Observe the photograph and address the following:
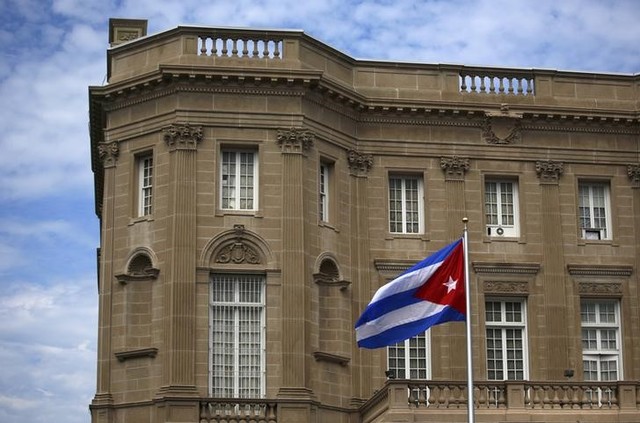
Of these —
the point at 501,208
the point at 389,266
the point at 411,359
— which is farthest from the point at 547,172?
the point at 411,359

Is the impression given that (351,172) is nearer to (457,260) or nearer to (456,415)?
(456,415)

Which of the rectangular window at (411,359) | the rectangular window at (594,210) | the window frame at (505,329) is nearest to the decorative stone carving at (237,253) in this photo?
the rectangular window at (411,359)

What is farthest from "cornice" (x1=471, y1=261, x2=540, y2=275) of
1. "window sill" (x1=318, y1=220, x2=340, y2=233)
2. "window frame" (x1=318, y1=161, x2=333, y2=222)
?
"window frame" (x1=318, y1=161, x2=333, y2=222)

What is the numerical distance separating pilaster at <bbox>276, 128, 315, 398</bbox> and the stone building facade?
0.07 m

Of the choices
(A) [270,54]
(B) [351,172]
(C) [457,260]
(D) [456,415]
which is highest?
(A) [270,54]

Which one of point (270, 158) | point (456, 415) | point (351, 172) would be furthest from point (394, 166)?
point (456, 415)

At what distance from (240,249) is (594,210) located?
12.2m

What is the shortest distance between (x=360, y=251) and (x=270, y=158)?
4.25 metres

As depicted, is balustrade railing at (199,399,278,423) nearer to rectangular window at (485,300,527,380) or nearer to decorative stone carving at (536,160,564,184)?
rectangular window at (485,300,527,380)

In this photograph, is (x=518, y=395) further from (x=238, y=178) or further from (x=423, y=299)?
(x=238, y=178)

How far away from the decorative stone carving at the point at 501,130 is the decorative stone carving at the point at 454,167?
1.16 metres

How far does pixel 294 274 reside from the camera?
41.8 metres

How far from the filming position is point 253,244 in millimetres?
42219

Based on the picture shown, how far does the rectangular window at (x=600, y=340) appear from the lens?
45.2 m
